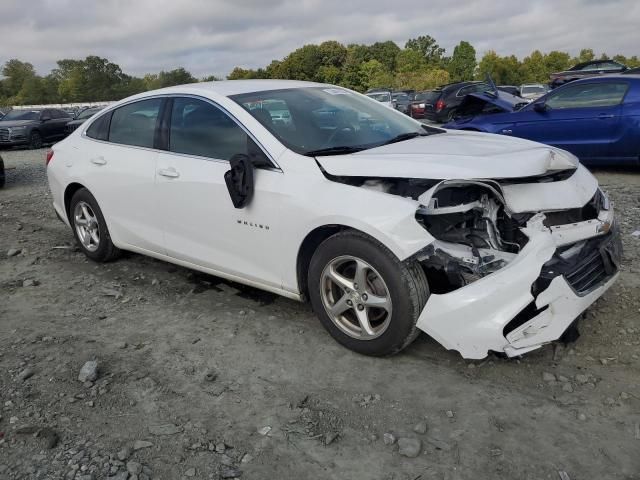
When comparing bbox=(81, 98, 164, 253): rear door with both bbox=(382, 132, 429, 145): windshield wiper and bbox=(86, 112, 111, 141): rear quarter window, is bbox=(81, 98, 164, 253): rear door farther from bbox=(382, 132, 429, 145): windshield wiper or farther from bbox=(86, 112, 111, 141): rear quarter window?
bbox=(382, 132, 429, 145): windshield wiper

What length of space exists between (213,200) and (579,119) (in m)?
6.32

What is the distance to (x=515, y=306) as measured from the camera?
2.79m

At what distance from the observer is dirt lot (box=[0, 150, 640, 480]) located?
8.04 feet

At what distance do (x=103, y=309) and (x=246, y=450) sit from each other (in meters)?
2.20

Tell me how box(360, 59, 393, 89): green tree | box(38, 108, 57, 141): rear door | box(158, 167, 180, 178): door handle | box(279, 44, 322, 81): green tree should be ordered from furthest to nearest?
box(279, 44, 322, 81): green tree < box(360, 59, 393, 89): green tree < box(38, 108, 57, 141): rear door < box(158, 167, 180, 178): door handle

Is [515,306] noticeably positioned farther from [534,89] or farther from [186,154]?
[534,89]

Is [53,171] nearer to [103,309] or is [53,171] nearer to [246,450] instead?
[103,309]

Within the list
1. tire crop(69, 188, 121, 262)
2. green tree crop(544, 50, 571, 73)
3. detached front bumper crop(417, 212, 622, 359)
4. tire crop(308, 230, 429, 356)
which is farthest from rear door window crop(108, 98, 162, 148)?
green tree crop(544, 50, 571, 73)

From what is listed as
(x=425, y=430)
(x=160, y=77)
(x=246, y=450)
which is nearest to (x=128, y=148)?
(x=246, y=450)

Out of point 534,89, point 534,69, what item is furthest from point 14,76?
point 534,89

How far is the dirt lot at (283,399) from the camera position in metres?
2.45

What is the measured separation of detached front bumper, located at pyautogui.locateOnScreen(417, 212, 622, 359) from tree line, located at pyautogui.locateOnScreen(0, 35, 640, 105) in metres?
60.1

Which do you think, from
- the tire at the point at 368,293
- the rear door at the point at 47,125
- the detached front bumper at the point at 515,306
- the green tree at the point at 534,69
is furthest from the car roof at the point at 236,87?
the green tree at the point at 534,69

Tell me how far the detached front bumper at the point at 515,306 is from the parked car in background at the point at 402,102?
21.4 metres
